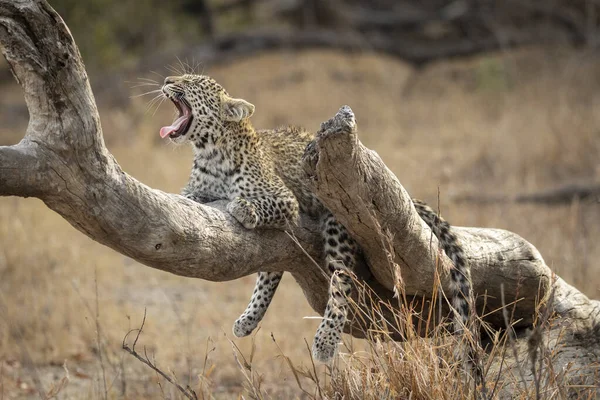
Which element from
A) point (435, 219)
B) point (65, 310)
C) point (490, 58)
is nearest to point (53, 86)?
point (435, 219)

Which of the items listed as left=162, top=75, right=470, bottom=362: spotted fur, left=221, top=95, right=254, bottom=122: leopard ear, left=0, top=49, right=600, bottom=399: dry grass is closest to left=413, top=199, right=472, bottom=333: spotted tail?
left=162, top=75, right=470, bottom=362: spotted fur

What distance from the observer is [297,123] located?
14.8 m

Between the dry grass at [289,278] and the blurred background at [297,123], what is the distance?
35 mm

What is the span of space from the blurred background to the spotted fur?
0.96 m

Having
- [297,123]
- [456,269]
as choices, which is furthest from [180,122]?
[297,123]

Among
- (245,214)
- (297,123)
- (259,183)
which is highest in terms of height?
(297,123)

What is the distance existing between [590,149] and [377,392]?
29.2 ft

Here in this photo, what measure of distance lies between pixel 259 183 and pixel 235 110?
530 millimetres

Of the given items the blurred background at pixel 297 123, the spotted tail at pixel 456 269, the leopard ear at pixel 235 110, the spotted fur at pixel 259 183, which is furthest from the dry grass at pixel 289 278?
the leopard ear at pixel 235 110

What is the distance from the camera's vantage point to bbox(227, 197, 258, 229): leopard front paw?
14.8 feet

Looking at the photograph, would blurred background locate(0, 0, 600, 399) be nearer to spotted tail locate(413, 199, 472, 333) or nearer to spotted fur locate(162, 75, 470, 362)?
spotted fur locate(162, 75, 470, 362)

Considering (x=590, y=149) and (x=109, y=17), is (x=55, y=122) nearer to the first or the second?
(x=590, y=149)

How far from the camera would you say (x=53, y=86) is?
3297 millimetres

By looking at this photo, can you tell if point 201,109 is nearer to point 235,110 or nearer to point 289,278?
point 235,110
